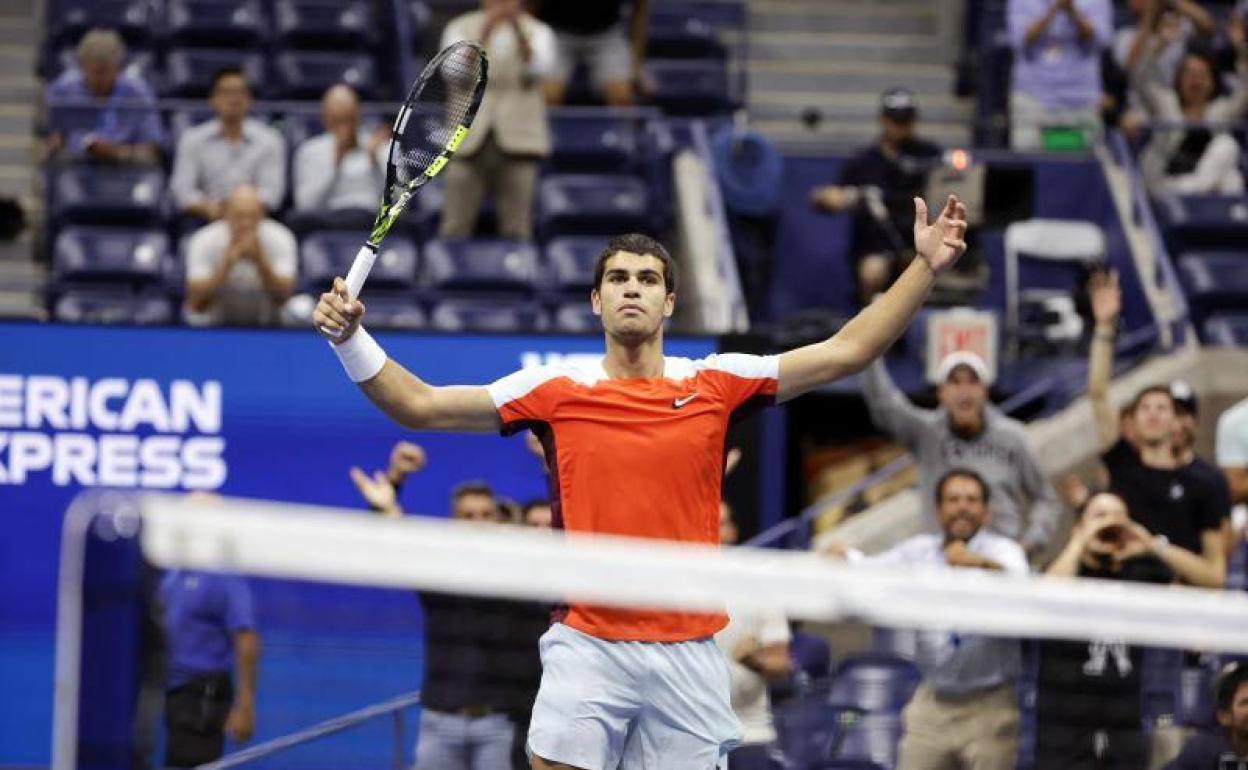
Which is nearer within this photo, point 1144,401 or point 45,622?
point 1144,401

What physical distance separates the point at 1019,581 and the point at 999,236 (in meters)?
10.5

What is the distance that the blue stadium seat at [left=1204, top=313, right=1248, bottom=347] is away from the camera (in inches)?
592

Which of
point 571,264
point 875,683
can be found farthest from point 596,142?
point 875,683

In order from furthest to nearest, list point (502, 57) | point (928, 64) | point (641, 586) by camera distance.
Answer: point (928, 64) < point (502, 57) < point (641, 586)

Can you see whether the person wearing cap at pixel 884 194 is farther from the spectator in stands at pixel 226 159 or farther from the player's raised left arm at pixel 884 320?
the player's raised left arm at pixel 884 320

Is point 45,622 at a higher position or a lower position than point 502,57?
lower

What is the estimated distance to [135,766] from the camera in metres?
5.14

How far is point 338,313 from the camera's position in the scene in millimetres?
6855

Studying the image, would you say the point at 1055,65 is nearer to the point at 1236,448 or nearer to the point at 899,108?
the point at 899,108

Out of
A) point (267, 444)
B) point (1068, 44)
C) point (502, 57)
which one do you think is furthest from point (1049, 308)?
point (267, 444)

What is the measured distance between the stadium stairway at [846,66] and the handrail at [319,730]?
10059 mm

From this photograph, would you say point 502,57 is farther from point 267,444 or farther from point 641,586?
point 641,586

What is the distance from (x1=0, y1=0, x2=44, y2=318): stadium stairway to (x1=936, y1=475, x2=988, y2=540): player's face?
6528 mm

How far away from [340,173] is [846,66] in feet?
18.6
